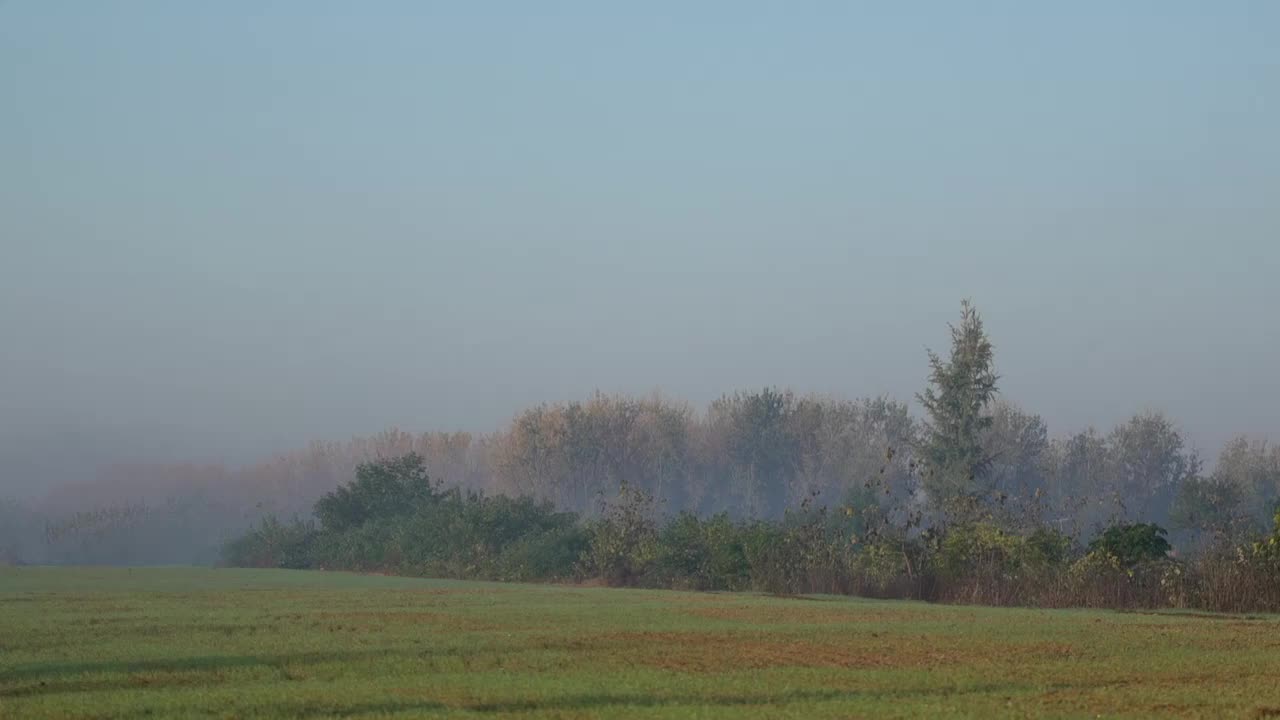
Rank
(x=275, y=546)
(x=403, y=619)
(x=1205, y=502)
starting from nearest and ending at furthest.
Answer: (x=403, y=619) → (x=275, y=546) → (x=1205, y=502)

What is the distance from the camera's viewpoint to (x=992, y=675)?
13430 millimetres

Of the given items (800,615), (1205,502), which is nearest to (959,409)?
(1205,502)

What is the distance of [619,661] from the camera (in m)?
14.7

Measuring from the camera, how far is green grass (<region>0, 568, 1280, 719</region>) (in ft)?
37.3

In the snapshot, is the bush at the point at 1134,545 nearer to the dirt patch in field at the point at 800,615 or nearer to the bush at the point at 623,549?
the dirt patch in field at the point at 800,615

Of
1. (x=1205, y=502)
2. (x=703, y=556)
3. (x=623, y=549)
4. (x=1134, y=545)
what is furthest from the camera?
(x=1205, y=502)

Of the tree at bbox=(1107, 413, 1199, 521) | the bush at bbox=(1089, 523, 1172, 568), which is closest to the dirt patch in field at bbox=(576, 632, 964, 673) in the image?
the bush at bbox=(1089, 523, 1172, 568)

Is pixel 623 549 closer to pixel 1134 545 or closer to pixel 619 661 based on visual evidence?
pixel 1134 545

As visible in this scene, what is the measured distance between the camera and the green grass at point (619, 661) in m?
11.4

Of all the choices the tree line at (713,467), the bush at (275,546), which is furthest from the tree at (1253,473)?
the bush at (275,546)

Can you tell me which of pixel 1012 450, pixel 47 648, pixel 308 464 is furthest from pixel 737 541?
pixel 308 464

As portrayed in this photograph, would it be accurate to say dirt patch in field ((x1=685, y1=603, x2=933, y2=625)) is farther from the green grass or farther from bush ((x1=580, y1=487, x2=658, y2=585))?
bush ((x1=580, y1=487, x2=658, y2=585))

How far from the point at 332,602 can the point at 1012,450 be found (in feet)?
212

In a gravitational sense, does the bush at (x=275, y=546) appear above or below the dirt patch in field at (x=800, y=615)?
above
